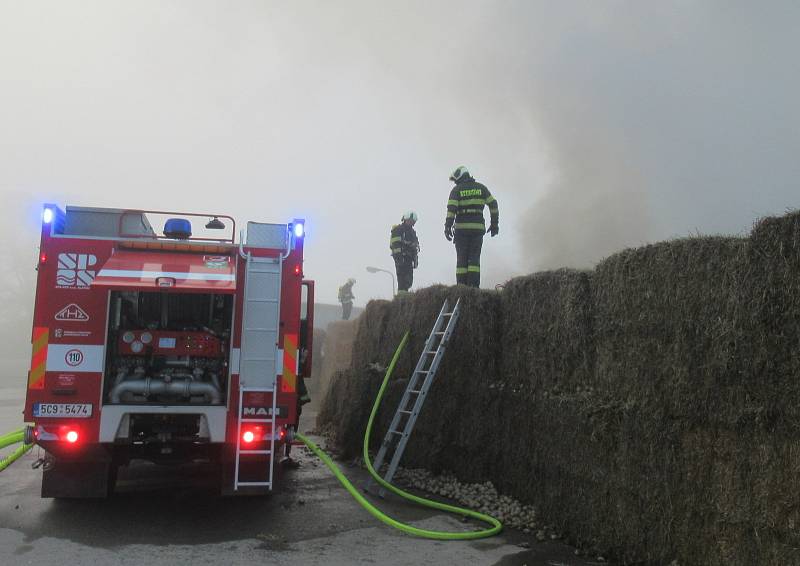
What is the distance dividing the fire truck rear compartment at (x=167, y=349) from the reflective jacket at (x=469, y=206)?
4443mm

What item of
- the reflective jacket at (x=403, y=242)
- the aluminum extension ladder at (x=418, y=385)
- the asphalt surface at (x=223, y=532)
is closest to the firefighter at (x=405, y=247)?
the reflective jacket at (x=403, y=242)

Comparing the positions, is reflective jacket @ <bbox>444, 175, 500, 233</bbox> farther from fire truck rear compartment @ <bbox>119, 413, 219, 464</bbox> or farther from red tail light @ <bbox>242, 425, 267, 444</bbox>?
fire truck rear compartment @ <bbox>119, 413, 219, 464</bbox>

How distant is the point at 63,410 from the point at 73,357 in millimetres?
486

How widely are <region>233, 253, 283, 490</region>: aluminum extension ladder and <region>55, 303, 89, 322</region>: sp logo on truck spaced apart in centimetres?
148

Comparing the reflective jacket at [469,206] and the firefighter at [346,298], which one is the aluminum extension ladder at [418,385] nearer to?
the reflective jacket at [469,206]

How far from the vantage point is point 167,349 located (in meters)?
6.38

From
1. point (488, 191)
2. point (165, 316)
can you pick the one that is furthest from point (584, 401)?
point (488, 191)

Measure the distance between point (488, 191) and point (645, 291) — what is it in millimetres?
5321

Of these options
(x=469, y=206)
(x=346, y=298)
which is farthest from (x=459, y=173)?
(x=346, y=298)

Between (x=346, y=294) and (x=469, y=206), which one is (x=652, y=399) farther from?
(x=346, y=294)

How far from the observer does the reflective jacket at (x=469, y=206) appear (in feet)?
32.7

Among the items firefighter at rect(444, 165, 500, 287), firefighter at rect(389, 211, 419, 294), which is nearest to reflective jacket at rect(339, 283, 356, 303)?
firefighter at rect(389, 211, 419, 294)

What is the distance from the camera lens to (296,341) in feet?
20.7

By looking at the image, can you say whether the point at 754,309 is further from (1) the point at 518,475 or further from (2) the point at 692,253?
(1) the point at 518,475
